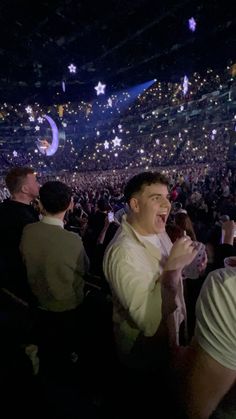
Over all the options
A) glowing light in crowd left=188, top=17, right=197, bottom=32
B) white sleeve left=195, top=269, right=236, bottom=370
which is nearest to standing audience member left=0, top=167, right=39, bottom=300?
white sleeve left=195, top=269, right=236, bottom=370

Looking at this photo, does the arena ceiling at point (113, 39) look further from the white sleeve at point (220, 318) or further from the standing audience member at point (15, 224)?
the white sleeve at point (220, 318)

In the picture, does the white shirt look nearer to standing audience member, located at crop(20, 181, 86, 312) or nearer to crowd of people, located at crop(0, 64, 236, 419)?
crowd of people, located at crop(0, 64, 236, 419)

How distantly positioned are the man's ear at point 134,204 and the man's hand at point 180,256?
0.46 meters

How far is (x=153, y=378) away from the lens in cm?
182

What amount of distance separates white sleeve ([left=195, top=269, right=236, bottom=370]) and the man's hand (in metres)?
0.62

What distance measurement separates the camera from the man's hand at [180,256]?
5.63 ft

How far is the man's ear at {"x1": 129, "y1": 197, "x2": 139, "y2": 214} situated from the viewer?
2135 mm

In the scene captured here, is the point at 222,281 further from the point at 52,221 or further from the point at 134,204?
the point at 52,221

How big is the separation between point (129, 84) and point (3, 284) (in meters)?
25.6

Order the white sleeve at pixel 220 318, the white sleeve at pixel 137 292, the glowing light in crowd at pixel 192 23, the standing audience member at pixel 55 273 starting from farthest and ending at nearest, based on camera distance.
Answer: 1. the glowing light in crowd at pixel 192 23
2. the standing audience member at pixel 55 273
3. the white sleeve at pixel 137 292
4. the white sleeve at pixel 220 318

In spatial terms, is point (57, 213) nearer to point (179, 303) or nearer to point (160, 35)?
point (179, 303)

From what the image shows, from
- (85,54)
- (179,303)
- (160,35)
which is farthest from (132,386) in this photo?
(85,54)

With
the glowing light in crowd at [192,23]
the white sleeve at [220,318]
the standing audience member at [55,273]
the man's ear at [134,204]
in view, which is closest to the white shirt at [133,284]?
the man's ear at [134,204]

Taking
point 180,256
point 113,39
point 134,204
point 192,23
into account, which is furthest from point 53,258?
point 113,39
